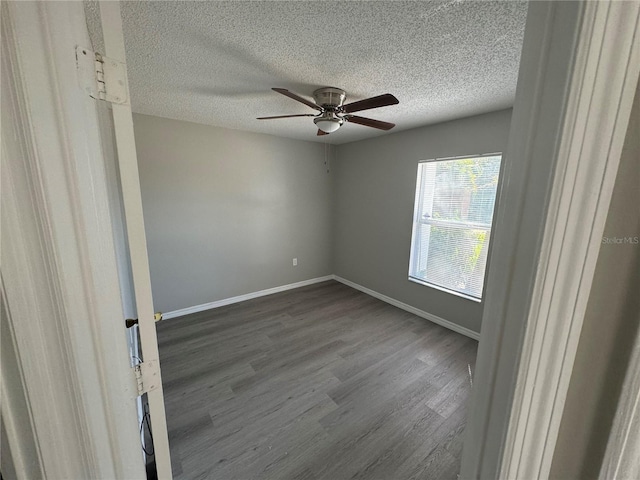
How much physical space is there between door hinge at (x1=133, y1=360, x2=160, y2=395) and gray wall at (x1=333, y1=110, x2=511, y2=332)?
3007 mm

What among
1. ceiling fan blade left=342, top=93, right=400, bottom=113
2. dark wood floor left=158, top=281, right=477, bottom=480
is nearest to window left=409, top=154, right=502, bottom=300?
dark wood floor left=158, top=281, right=477, bottom=480

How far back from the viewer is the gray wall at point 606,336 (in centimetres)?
44

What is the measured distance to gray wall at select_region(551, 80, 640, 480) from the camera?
44 cm

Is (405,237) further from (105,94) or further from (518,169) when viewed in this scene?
(105,94)

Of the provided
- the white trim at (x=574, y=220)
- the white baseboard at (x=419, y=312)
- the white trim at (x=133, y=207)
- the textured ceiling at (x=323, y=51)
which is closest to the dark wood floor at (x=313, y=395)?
the white baseboard at (x=419, y=312)

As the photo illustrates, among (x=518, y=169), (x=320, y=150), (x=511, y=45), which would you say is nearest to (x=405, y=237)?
(x=320, y=150)

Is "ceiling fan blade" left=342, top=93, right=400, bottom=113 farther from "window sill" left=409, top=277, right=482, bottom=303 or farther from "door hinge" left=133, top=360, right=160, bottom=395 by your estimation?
"window sill" left=409, top=277, right=482, bottom=303

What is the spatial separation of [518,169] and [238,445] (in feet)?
6.60

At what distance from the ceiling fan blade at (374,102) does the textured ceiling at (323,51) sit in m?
→ 0.19

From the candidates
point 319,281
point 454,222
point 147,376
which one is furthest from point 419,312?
point 147,376

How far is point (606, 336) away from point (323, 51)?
171 cm

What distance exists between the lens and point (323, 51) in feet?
4.79

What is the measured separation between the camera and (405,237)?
11.1ft
